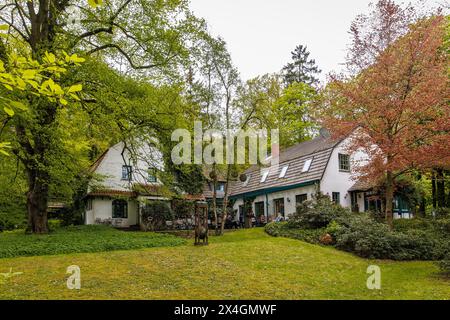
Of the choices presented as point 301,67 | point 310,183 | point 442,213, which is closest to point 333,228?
point 442,213

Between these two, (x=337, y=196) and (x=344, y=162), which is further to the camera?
(x=344, y=162)

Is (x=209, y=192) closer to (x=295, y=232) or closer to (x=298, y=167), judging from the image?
(x=298, y=167)

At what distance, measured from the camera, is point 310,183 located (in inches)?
982

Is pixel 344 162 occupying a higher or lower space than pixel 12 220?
higher

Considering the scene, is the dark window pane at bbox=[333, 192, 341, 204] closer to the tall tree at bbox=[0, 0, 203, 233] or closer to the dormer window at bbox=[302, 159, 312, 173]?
the dormer window at bbox=[302, 159, 312, 173]

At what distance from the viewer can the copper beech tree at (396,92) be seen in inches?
569

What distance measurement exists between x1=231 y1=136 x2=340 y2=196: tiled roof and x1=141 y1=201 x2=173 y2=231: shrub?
8.10 m

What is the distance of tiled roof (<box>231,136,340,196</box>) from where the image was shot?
982 inches

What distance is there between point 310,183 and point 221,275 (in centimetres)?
1661

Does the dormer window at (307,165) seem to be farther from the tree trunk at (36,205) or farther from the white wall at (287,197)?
the tree trunk at (36,205)

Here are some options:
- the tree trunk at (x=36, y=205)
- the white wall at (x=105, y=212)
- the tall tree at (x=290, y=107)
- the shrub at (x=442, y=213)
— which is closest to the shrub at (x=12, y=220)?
the white wall at (x=105, y=212)

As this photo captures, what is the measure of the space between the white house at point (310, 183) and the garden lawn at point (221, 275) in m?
11.1

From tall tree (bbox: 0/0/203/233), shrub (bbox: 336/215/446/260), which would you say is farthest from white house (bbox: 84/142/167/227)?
shrub (bbox: 336/215/446/260)
